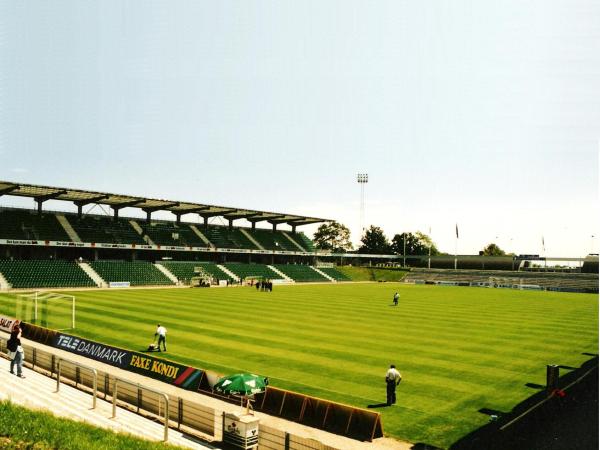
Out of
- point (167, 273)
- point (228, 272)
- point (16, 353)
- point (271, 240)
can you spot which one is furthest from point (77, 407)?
point (271, 240)

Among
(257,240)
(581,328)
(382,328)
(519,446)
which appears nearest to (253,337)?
(382,328)

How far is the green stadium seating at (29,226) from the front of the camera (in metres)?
66.8

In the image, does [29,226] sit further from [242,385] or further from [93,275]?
[242,385]

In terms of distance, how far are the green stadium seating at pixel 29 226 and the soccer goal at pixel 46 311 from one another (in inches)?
1343

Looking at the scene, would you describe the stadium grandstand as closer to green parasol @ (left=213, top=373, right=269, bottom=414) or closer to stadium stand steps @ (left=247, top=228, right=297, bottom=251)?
stadium stand steps @ (left=247, top=228, right=297, bottom=251)

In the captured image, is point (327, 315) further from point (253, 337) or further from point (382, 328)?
point (253, 337)

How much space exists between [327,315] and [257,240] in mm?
63993

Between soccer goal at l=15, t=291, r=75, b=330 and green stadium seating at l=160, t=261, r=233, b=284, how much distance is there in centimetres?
3990

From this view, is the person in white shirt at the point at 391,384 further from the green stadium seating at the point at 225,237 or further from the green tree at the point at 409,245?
the green tree at the point at 409,245

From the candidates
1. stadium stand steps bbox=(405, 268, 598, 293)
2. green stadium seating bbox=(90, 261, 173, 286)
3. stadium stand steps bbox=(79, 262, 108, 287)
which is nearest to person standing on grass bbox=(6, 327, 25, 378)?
stadium stand steps bbox=(79, 262, 108, 287)

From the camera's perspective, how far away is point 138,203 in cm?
7850

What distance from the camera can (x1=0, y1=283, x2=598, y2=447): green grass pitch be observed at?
18531 mm

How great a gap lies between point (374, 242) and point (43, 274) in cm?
12758

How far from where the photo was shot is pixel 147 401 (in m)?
16.1
